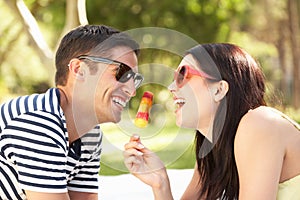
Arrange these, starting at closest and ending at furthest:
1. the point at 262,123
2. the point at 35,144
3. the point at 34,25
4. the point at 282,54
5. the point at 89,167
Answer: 1. the point at 35,144
2. the point at 262,123
3. the point at 89,167
4. the point at 34,25
5. the point at 282,54

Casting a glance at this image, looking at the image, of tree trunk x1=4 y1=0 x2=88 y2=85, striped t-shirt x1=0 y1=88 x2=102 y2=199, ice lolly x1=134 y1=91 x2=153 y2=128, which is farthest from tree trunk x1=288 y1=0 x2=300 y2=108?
striped t-shirt x1=0 y1=88 x2=102 y2=199

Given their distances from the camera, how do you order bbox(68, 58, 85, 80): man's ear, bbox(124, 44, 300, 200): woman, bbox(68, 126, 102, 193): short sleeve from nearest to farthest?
bbox(124, 44, 300, 200): woman
bbox(68, 58, 85, 80): man's ear
bbox(68, 126, 102, 193): short sleeve

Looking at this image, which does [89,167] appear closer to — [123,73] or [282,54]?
[123,73]

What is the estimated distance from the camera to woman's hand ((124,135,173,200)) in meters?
2.67

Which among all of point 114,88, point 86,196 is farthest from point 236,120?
point 86,196

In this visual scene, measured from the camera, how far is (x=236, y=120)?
2643mm

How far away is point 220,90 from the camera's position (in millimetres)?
2637

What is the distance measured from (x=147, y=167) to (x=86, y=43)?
566 mm

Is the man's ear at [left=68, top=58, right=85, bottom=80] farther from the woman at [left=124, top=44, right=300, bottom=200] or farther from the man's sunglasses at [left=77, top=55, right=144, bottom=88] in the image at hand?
the woman at [left=124, top=44, right=300, bottom=200]

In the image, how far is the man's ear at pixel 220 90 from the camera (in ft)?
8.60

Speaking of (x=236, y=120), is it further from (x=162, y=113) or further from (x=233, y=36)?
(x=233, y=36)

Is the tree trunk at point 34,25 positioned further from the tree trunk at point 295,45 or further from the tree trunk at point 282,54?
the tree trunk at point 282,54

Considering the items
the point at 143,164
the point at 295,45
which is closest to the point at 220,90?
the point at 143,164

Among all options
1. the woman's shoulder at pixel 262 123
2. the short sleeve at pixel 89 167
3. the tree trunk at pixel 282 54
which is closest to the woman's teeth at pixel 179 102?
the woman's shoulder at pixel 262 123
